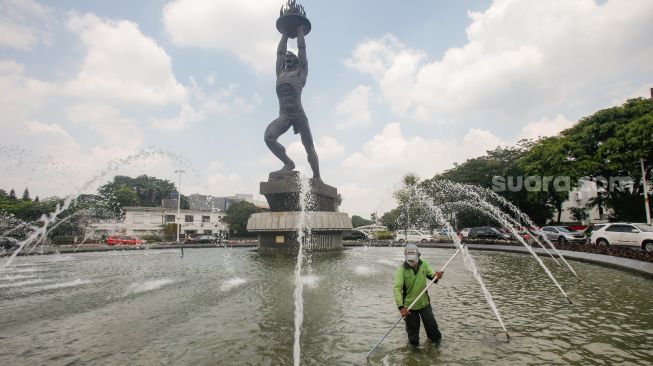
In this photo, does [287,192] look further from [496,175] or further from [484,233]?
[496,175]

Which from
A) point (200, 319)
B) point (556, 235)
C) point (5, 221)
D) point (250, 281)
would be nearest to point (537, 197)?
point (556, 235)

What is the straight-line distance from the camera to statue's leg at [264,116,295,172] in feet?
61.4

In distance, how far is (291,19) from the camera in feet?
63.9

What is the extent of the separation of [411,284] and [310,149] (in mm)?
15849

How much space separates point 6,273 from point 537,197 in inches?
1690

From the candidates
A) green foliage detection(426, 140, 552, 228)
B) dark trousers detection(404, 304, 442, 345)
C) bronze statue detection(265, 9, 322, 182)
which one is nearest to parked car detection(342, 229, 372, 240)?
green foliage detection(426, 140, 552, 228)

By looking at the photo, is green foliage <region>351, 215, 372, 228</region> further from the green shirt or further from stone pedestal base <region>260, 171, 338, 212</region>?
the green shirt

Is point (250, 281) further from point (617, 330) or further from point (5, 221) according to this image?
point (5, 221)

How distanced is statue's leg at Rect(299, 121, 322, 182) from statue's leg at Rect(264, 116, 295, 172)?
39.9 inches

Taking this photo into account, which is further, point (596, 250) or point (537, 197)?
point (537, 197)

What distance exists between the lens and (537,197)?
38938 mm

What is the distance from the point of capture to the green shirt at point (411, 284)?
516 centimetres

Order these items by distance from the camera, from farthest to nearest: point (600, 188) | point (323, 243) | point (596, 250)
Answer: point (600, 188) → point (323, 243) → point (596, 250)

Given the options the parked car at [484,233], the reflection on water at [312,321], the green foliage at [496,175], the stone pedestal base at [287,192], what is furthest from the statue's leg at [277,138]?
the green foliage at [496,175]
